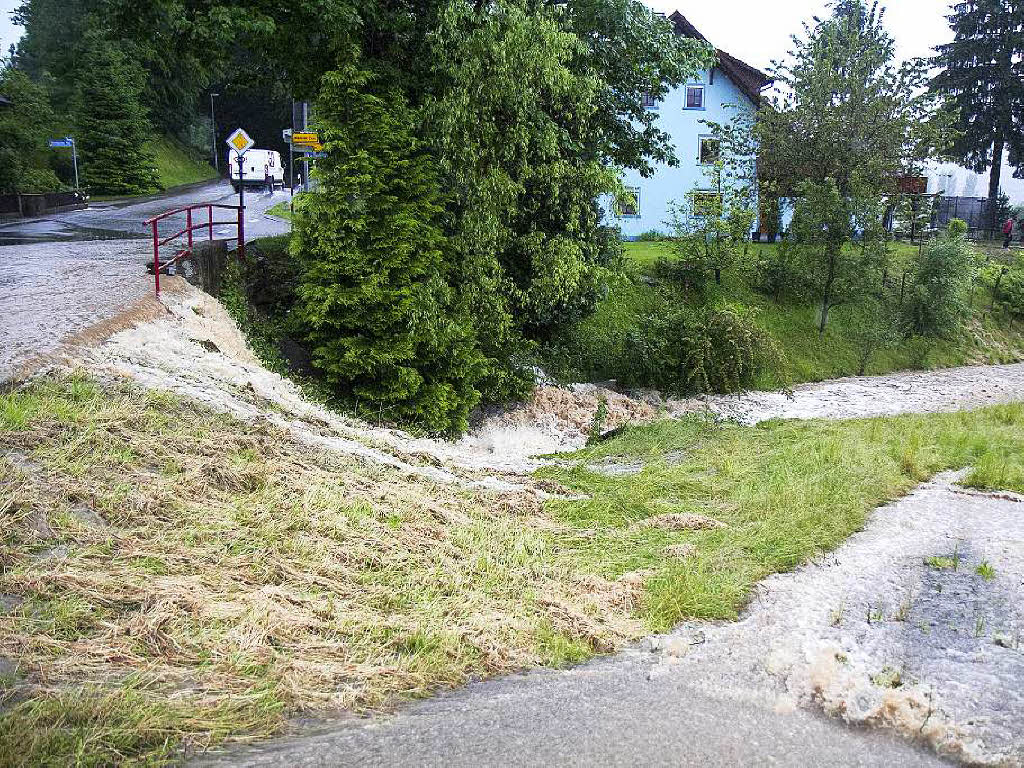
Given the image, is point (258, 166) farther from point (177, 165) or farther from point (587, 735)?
point (587, 735)

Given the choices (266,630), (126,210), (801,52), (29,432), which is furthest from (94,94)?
(266,630)

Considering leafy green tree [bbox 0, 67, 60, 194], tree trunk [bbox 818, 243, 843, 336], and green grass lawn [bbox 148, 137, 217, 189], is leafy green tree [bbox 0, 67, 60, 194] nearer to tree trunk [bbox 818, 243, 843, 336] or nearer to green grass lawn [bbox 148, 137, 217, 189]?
green grass lawn [bbox 148, 137, 217, 189]

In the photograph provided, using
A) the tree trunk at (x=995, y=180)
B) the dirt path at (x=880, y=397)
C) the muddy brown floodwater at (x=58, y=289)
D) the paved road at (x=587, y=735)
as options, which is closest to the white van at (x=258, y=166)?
the muddy brown floodwater at (x=58, y=289)

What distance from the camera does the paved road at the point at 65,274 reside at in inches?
491

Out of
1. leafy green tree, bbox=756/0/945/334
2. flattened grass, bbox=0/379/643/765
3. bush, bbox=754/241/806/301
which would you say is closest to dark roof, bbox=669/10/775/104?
leafy green tree, bbox=756/0/945/334

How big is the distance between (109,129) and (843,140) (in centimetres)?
3821

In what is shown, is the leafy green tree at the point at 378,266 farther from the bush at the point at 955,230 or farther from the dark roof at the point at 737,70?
the dark roof at the point at 737,70

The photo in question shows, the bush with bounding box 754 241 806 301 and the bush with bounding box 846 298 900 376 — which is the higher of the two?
the bush with bounding box 754 241 806 301

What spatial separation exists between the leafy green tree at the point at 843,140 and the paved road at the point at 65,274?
17307mm

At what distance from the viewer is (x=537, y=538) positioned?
927 centimetres

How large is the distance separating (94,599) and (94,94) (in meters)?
50.8

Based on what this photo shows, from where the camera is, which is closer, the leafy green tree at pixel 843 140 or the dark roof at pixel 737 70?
the leafy green tree at pixel 843 140

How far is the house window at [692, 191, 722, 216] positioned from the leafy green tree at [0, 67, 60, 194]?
24.9 meters

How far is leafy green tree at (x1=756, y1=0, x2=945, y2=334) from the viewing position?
96.9 feet
